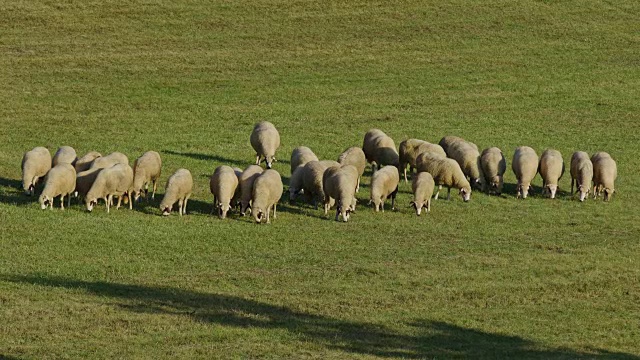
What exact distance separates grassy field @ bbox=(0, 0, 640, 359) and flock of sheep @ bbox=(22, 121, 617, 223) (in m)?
0.49

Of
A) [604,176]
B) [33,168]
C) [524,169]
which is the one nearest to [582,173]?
[604,176]

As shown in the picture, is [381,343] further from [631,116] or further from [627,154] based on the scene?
[631,116]

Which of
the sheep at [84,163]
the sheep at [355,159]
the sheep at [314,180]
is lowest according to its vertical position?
the sheep at [84,163]

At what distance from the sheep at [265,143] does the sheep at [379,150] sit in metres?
2.55

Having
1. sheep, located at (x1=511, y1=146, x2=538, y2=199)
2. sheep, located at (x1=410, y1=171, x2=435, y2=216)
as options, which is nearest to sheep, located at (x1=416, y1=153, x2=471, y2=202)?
sheep, located at (x1=410, y1=171, x2=435, y2=216)

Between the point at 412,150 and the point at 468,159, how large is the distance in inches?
64.7

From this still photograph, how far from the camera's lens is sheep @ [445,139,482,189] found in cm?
3556

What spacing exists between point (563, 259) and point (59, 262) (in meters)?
10.4

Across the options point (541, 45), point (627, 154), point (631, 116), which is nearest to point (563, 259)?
point (627, 154)

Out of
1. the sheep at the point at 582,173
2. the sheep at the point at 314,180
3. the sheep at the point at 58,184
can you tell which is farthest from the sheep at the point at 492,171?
the sheep at the point at 58,184

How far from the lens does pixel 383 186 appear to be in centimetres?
3272

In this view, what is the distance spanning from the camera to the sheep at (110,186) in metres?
31.3

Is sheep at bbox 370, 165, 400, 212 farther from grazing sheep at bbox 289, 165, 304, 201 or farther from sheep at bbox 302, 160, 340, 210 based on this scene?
grazing sheep at bbox 289, 165, 304, 201

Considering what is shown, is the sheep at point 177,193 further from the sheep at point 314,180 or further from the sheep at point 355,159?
the sheep at point 355,159
